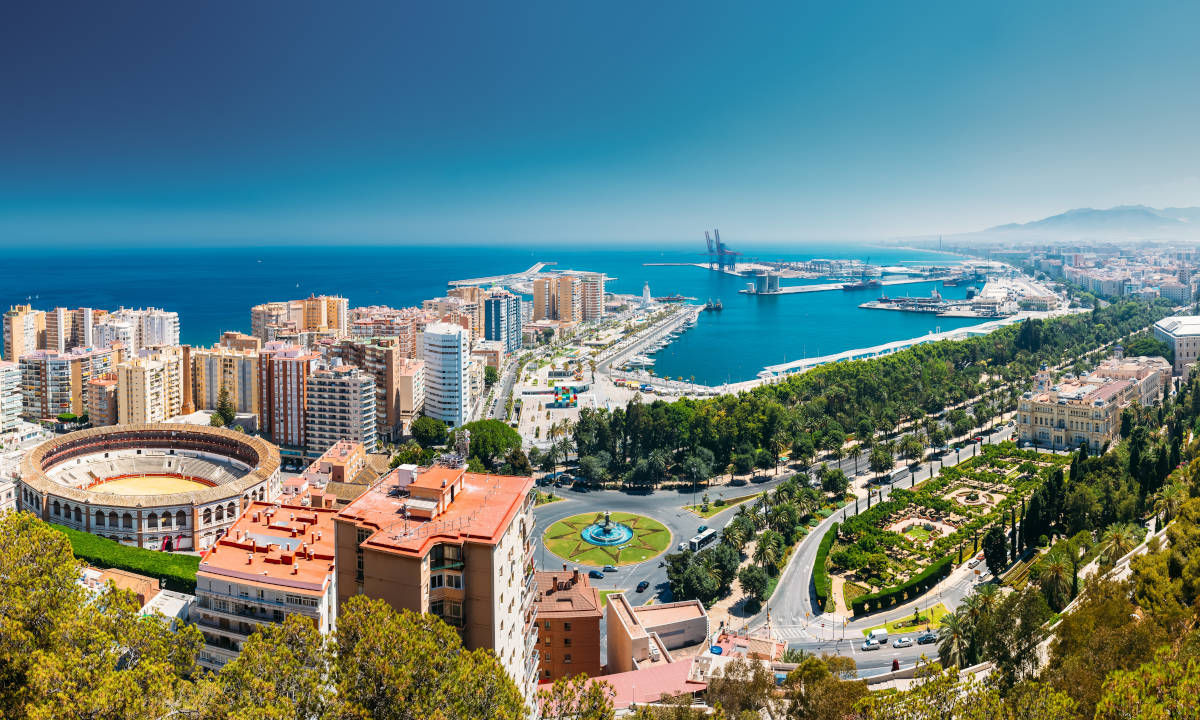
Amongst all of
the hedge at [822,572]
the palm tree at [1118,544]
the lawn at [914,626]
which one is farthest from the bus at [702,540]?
the palm tree at [1118,544]

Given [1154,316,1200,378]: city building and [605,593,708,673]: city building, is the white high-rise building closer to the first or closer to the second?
[605,593,708,673]: city building

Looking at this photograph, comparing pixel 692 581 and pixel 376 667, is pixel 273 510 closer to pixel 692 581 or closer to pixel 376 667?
pixel 692 581

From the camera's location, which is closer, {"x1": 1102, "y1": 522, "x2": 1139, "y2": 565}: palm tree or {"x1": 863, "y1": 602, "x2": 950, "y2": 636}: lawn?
{"x1": 1102, "y1": 522, "x2": 1139, "y2": 565}: palm tree

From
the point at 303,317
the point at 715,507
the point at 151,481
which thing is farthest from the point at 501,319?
the point at 715,507

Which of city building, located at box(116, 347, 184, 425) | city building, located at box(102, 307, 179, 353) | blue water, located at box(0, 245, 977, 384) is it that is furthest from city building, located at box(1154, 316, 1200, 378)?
city building, located at box(102, 307, 179, 353)

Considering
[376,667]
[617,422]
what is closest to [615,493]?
[617,422]

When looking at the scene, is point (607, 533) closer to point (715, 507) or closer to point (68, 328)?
point (715, 507)
